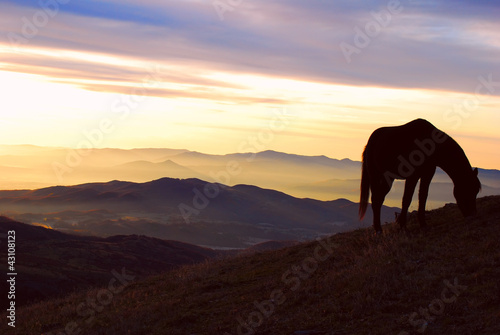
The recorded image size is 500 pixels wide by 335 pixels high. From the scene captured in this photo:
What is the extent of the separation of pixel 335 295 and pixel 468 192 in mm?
7075

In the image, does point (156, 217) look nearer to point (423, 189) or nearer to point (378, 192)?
point (378, 192)

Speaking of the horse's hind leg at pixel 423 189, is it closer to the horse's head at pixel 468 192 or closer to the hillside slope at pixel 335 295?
the hillside slope at pixel 335 295

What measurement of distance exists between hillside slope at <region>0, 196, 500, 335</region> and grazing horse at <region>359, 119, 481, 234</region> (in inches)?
39.7

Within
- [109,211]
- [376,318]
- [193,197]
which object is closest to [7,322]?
[376,318]

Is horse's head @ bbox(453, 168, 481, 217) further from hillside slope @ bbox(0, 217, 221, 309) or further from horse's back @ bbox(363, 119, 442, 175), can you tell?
hillside slope @ bbox(0, 217, 221, 309)

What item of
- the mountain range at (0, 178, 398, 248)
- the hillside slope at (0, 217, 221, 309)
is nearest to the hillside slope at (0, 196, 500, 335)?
the hillside slope at (0, 217, 221, 309)

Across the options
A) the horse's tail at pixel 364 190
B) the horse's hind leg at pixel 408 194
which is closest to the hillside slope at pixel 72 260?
the horse's tail at pixel 364 190

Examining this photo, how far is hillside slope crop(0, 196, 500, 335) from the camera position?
9.75m

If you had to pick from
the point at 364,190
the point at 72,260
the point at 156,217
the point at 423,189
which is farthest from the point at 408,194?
the point at 156,217

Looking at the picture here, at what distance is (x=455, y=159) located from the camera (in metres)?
15.9

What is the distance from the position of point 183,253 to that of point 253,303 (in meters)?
47.1

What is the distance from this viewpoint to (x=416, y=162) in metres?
15.5

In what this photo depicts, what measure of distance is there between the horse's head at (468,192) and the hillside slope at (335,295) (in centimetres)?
45

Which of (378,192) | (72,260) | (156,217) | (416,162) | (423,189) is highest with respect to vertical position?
(416,162)
